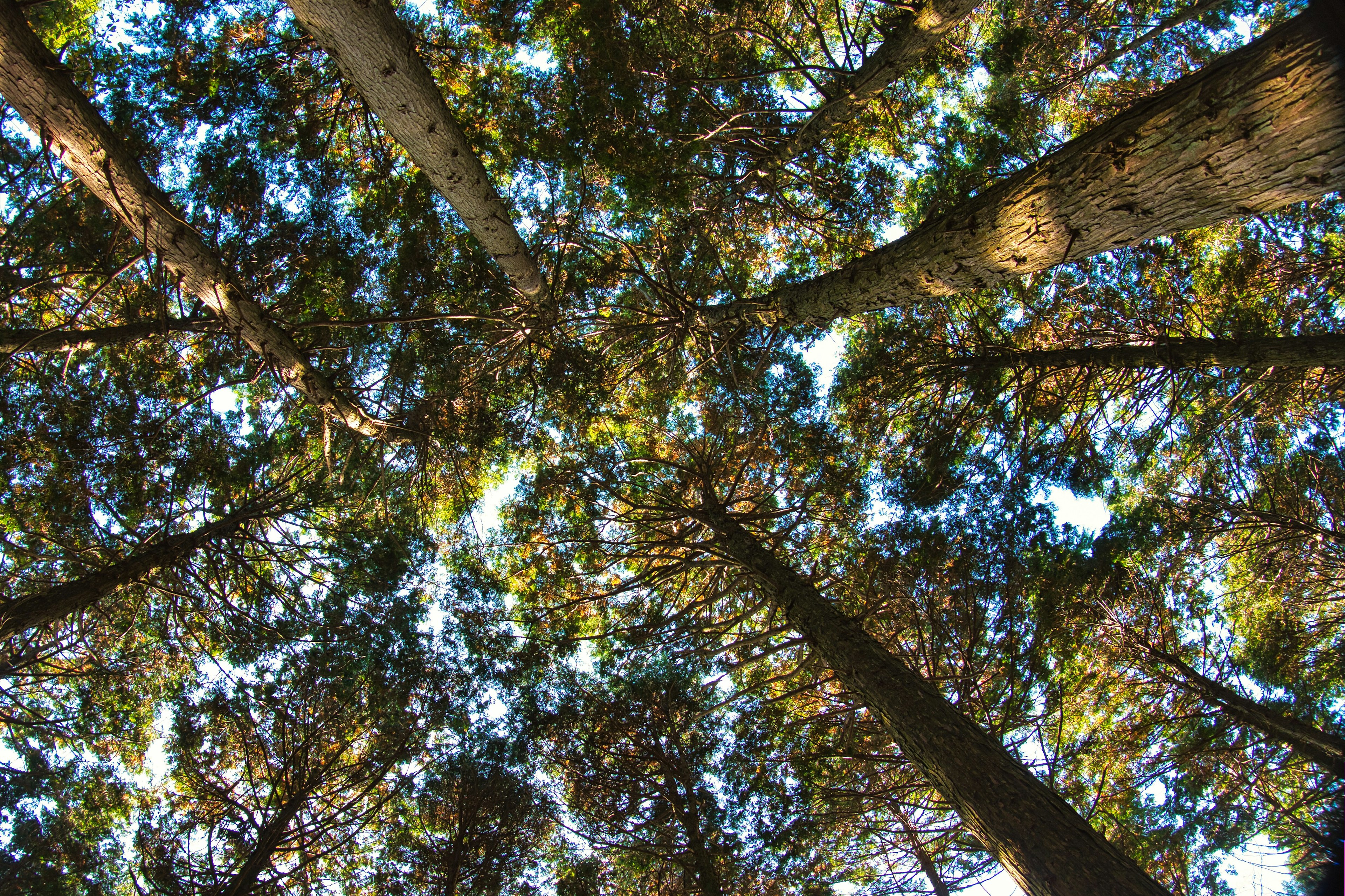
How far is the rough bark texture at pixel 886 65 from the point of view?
4410mm

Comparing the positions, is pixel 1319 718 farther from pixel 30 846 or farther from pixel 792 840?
pixel 30 846

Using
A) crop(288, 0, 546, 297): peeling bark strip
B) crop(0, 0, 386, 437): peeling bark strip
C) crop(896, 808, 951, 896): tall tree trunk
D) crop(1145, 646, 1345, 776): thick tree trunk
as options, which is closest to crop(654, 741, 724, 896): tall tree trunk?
crop(896, 808, 951, 896): tall tree trunk

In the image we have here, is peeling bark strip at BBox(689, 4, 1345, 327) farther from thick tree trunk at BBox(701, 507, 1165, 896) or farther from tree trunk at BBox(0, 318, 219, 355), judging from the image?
tree trunk at BBox(0, 318, 219, 355)

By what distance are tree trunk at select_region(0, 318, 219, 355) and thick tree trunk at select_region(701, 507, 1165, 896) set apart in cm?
577

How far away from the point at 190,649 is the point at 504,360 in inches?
214

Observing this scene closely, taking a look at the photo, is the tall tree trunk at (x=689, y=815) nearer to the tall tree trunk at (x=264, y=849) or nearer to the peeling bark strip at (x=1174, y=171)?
the tall tree trunk at (x=264, y=849)

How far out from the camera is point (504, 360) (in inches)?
234

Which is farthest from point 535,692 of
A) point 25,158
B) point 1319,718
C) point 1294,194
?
point 1319,718

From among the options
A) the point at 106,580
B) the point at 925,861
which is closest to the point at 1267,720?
the point at 925,861

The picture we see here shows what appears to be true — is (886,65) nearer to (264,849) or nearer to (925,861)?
(925,861)

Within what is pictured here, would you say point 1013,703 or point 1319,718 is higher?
point 1013,703

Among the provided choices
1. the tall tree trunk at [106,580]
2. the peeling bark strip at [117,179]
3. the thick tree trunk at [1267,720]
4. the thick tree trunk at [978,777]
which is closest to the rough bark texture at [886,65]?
the thick tree trunk at [978,777]

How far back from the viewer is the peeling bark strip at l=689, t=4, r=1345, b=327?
1697 millimetres

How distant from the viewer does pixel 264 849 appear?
4371 mm
